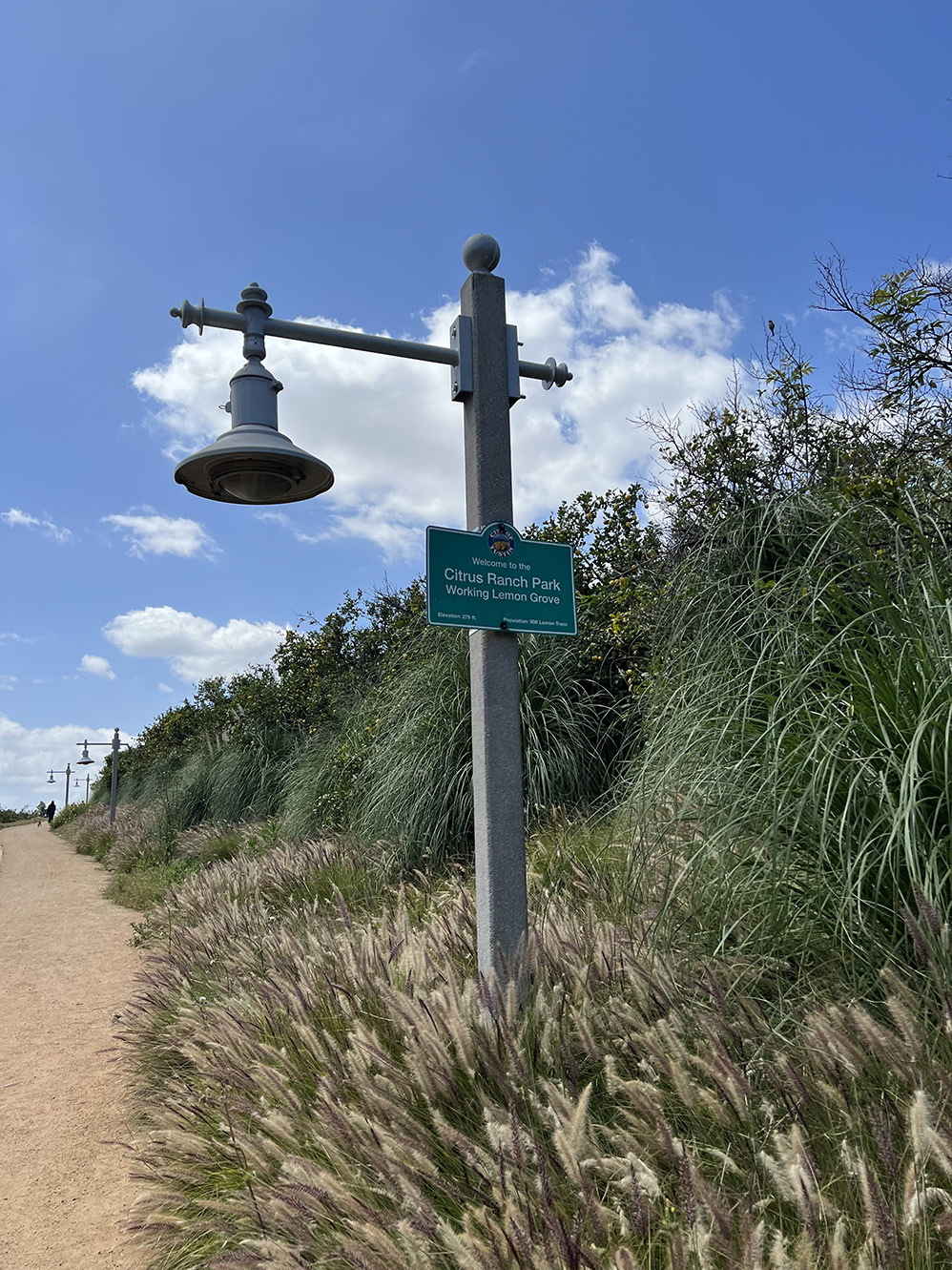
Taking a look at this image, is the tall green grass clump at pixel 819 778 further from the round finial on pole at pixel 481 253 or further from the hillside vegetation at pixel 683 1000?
the round finial on pole at pixel 481 253

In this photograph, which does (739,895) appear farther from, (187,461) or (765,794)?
(187,461)

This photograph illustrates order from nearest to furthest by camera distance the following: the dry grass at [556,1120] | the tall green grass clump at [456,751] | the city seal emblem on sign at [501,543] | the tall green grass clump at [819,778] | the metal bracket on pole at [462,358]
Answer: the dry grass at [556,1120] → the tall green grass clump at [819,778] → the city seal emblem on sign at [501,543] → the metal bracket on pole at [462,358] → the tall green grass clump at [456,751]

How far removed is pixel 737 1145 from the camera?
232 centimetres

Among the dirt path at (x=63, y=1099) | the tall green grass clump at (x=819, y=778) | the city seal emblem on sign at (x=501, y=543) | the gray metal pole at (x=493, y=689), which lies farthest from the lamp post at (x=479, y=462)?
the dirt path at (x=63, y=1099)

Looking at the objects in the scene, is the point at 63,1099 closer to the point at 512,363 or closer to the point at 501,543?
the point at 501,543

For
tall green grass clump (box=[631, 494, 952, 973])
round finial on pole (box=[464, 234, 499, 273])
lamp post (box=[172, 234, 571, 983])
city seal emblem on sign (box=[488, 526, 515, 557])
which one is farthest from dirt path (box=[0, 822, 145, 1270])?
round finial on pole (box=[464, 234, 499, 273])

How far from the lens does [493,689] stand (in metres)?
3.96

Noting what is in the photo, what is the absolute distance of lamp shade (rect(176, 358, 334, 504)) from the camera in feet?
13.4

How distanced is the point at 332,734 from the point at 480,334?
963 centimetres

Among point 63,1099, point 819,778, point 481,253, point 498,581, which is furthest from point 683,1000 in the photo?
point 63,1099

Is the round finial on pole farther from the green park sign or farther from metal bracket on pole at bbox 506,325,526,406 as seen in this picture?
the green park sign

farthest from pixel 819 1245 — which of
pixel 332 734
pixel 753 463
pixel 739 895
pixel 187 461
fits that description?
pixel 332 734

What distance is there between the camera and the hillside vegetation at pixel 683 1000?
80.8 inches

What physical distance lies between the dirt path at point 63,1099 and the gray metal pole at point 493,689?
6.00 ft
